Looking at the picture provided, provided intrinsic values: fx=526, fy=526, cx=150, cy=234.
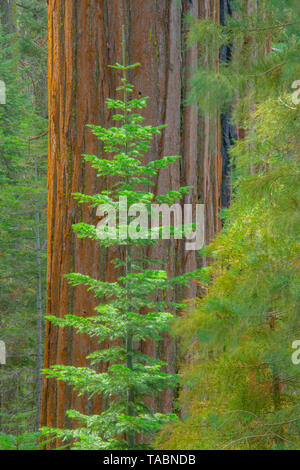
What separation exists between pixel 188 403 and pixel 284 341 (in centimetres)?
66

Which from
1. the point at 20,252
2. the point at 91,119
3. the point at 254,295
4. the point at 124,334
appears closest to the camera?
the point at 254,295

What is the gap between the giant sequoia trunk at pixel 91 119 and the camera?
2.94 meters

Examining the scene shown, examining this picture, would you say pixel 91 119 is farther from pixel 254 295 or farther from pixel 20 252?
pixel 20 252

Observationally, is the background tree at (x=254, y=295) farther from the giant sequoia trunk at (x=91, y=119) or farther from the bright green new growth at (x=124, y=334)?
the giant sequoia trunk at (x=91, y=119)

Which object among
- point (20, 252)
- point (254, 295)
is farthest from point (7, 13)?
point (254, 295)

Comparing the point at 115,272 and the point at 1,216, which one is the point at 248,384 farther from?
the point at 1,216

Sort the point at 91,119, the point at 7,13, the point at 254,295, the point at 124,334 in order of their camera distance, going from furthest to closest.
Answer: the point at 7,13
the point at 91,119
the point at 124,334
the point at 254,295

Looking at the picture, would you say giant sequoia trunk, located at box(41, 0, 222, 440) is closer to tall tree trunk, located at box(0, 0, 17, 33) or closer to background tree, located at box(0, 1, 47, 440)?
background tree, located at box(0, 1, 47, 440)

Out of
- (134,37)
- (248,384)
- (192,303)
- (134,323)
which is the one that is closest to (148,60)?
(134,37)

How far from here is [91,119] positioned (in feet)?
9.81

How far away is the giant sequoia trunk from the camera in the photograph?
2.94m

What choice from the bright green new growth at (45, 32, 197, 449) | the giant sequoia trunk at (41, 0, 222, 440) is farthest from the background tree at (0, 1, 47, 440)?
the bright green new growth at (45, 32, 197, 449)

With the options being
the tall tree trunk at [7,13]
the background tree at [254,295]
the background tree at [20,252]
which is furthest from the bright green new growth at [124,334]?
the tall tree trunk at [7,13]
